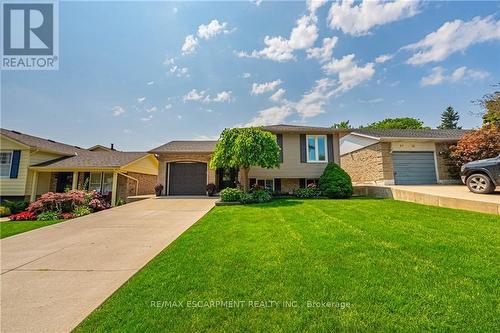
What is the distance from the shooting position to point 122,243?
498 centimetres

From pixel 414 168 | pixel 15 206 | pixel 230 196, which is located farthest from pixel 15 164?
pixel 414 168

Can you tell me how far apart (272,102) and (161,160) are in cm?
915

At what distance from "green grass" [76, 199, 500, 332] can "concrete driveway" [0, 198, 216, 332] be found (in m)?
0.37

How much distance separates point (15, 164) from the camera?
42.7ft

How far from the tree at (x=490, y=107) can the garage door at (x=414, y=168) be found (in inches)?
127

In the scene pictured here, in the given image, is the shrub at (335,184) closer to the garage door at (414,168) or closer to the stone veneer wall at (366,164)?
the stone veneer wall at (366,164)

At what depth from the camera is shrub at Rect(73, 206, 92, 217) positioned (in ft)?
31.6

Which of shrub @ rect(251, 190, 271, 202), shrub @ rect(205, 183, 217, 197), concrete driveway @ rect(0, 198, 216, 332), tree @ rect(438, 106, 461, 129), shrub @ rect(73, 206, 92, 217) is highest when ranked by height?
tree @ rect(438, 106, 461, 129)

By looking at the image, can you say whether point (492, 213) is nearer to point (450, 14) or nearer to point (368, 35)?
point (450, 14)

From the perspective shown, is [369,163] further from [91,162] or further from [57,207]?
[91,162]

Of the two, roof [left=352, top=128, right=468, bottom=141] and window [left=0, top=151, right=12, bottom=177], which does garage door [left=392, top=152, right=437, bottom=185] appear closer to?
roof [left=352, top=128, right=468, bottom=141]

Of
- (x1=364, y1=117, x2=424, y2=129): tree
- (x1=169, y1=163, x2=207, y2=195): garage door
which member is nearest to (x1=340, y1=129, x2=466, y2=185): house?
(x1=169, y1=163, x2=207, y2=195): garage door

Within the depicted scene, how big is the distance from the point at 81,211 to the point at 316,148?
1329cm

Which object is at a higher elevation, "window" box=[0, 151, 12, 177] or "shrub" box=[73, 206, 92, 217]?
"window" box=[0, 151, 12, 177]
